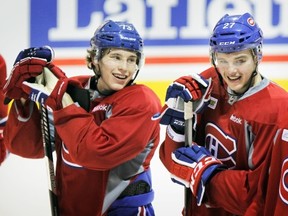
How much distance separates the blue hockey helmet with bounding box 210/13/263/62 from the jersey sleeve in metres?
0.37

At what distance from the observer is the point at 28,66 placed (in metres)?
2.40

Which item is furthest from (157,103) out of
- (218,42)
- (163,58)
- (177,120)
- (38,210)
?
(38,210)

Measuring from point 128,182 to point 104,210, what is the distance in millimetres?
138

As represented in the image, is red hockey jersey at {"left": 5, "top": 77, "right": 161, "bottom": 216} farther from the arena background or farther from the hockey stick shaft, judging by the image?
the arena background

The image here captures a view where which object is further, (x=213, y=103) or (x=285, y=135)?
(x=213, y=103)

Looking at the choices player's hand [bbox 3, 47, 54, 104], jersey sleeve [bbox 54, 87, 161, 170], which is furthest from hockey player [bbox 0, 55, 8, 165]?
jersey sleeve [bbox 54, 87, 161, 170]

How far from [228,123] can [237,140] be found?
7cm

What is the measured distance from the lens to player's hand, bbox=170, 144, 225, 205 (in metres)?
2.06

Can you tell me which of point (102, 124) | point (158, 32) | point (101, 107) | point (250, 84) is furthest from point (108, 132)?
point (158, 32)

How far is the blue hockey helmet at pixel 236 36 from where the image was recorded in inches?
81.4

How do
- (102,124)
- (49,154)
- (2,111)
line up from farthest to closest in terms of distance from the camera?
(2,111)
(49,154)
(102,124)

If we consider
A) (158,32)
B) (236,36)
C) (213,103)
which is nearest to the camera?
(236,36)

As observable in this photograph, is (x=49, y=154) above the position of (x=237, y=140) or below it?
below

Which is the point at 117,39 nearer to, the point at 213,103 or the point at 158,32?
the point at 213,103
